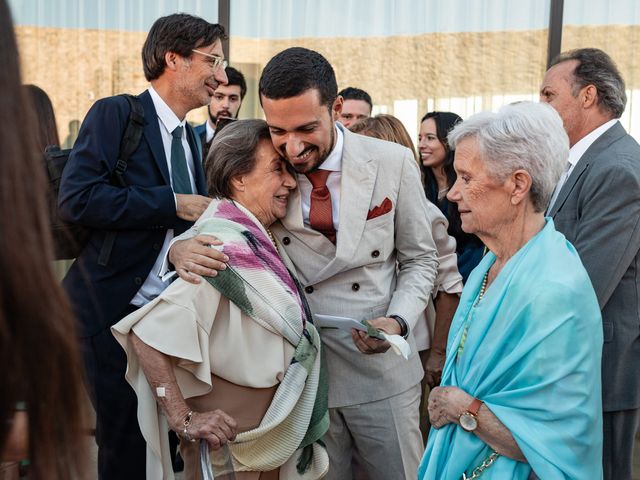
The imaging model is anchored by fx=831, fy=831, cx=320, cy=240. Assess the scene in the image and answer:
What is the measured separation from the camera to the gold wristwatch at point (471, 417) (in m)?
2.26

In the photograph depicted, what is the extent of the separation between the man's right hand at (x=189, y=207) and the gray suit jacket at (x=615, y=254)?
141 cm

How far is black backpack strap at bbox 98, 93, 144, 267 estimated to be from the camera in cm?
320

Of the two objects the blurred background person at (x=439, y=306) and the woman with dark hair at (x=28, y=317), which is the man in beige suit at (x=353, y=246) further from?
the woman with dark hair at (x=28, y=317)

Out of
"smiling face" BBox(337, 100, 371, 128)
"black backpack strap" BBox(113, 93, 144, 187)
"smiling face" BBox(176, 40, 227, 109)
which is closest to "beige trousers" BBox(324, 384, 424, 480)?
"black backpack strap" BBox(113, 93, 144, 187)

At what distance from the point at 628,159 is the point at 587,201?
0.23 meters

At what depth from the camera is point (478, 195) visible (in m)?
2.41

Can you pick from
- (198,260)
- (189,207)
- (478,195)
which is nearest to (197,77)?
(189,207)

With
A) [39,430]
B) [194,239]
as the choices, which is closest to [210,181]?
[194,239]

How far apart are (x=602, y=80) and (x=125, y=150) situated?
196cm

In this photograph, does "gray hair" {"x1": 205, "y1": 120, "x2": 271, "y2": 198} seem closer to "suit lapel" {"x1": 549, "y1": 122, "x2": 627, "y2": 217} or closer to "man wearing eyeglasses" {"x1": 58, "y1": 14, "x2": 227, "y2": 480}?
"man wearing eyeglasses" {"x1": 58, "y1": 14, "x2": 227, "y2": 480}

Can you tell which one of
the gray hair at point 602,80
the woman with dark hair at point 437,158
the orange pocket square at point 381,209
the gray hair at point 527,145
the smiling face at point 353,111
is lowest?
the woman with dark hair at point 437,158

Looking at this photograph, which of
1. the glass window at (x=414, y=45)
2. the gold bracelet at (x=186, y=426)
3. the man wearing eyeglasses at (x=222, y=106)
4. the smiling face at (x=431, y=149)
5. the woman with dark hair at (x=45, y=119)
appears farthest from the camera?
the glass window at (x=414, y=45)

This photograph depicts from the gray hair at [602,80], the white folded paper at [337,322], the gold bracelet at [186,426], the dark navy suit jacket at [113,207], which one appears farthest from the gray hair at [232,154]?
the gray hair at [602,80]

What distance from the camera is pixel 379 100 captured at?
6.48m
